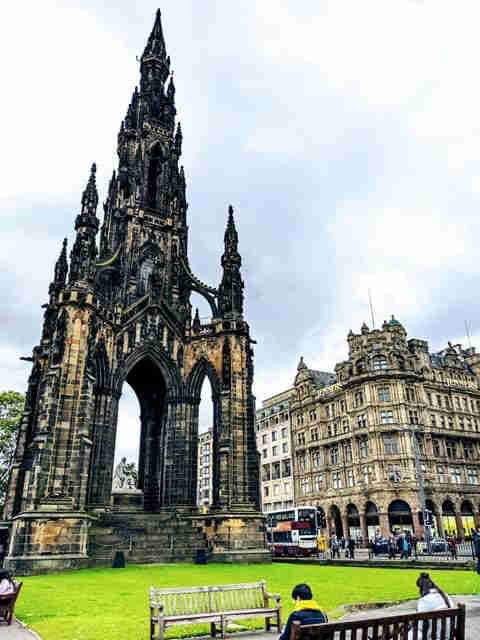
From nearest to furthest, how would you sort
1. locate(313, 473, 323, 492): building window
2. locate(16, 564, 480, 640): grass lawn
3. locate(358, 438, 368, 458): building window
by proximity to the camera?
locate(16, 564, 480, 640): grass lawn, locate(358, 438, 368, 458): building window, locate(313, 473, 323, 492): building window

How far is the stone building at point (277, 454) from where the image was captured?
225 feet

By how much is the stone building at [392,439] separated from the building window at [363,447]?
10 cm

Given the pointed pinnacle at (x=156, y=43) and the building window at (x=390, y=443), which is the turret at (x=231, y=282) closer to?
the pointed pinnacle at (x=156, y=43)

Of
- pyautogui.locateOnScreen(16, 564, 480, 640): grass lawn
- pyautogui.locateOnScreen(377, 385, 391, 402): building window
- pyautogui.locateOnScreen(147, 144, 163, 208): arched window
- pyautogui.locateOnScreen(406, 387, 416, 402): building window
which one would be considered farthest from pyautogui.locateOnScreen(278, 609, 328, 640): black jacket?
pyautogui.locateOnScreen(406, 387, 416, 402): building window

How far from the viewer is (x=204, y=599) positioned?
853cm

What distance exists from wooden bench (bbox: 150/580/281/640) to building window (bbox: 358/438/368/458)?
47.2 m

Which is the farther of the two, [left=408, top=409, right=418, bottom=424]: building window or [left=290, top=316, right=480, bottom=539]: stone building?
[left=408, top=409, right=418, bottom=424]: building window

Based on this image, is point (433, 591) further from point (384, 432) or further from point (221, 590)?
point (384, 432)

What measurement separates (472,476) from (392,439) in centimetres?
1158

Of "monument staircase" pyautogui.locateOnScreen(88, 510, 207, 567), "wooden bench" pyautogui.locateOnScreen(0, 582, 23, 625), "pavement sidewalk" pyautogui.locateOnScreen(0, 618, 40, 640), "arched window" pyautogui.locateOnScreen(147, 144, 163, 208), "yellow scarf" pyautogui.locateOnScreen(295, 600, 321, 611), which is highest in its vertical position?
"arched window" pyautogui.locateOnScreen(147, 144, 163, 208)

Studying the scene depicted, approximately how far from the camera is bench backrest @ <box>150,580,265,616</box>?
26.8ft

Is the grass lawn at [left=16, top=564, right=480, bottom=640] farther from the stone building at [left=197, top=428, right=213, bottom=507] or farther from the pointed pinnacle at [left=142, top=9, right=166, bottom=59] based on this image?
the stone building at [left=197, top=428, right=213, bottom=507]

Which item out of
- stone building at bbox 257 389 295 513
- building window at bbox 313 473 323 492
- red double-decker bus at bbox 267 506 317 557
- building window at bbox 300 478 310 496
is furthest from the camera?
stone building at bbox 257 389 295 513

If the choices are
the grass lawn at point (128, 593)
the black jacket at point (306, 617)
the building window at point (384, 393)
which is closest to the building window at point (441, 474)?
the building window at point (384, 393)
